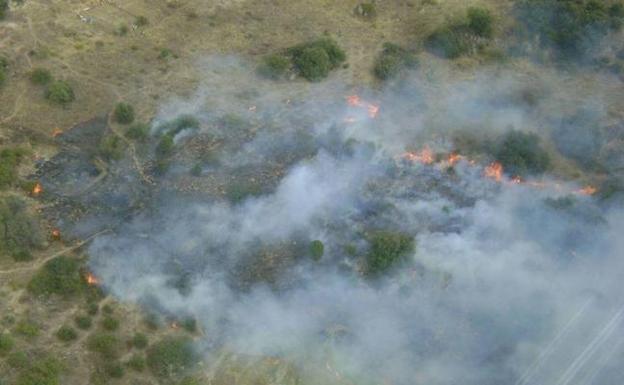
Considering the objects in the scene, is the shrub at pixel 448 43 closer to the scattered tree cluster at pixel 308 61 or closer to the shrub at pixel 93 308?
the scattered tree cluster at pixel 308 61

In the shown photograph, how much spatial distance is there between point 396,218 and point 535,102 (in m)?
15.2

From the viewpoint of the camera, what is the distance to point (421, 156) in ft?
165

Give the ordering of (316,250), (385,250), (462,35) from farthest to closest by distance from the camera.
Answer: (462,35), (316,250), (385,250)

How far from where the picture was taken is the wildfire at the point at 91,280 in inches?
1658

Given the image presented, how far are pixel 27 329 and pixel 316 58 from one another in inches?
1068

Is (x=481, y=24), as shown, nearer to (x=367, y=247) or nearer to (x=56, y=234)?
(x=367, y=247)

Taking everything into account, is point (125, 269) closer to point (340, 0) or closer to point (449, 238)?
point (449, 238)

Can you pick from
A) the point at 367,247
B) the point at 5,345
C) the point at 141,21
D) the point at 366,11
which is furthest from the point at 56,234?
the point at 366,11

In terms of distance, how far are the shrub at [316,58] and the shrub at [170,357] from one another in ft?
75.7

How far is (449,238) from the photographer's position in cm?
4538

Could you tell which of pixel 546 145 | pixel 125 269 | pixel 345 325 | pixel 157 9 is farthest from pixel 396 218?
pixel 157 9

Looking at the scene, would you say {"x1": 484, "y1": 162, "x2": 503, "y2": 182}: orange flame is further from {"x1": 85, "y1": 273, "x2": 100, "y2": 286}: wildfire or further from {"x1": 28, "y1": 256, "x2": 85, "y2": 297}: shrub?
{"x1": 28, "y1": 256, "x2": 85, "y2": 297}: shrub

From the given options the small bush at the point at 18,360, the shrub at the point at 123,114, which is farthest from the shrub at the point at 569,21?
the small bush at the point at 18,360

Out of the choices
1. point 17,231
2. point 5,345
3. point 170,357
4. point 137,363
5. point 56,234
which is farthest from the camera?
point 56,234
